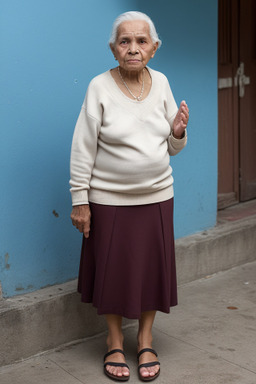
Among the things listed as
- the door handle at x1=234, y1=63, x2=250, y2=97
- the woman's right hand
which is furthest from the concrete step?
the door handle at x1=234, y1=63, x2=250, y2=97

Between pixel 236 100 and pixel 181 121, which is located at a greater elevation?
pixel 236 100

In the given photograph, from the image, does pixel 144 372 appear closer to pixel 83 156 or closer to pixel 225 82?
pixel 83 156

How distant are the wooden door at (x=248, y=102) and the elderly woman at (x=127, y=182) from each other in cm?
234

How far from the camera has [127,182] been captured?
3281 mm

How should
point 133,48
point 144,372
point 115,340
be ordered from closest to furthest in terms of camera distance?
point 133,48 → point 144,372 → point 115,340

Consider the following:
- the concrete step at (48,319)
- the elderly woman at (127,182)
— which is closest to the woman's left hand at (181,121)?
the elderly woman at (127,182)

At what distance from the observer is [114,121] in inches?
127

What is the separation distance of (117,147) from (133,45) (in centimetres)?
50

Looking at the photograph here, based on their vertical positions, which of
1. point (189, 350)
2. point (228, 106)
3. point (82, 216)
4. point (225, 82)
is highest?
point (225, 82)

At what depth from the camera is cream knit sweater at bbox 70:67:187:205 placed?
127 inches

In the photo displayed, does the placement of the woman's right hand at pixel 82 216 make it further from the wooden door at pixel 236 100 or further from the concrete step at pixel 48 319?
the wooden door at pixel 236 100

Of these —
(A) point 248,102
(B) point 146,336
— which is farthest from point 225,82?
(B) point 146,336

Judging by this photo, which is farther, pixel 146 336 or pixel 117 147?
pixel 146 336

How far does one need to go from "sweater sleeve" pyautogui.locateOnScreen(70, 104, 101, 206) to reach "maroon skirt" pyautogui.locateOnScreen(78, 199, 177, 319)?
13cm
